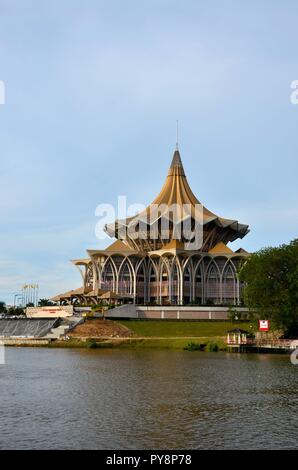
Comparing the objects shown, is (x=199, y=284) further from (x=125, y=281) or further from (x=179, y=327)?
(x=179, y=327)

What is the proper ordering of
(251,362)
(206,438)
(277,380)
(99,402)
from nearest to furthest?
(206,438) → (99,402) → (277,380) → (251,362)

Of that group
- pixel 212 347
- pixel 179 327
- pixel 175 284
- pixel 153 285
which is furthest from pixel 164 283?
pixel 212 347

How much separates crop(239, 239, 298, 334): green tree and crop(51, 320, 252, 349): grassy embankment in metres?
6.00

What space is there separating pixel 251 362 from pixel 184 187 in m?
73.8

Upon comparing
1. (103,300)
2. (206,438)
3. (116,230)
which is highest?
(116,230)

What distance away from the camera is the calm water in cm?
1841

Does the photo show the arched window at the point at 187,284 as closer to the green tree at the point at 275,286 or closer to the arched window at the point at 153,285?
the arched window at the point at 153,285

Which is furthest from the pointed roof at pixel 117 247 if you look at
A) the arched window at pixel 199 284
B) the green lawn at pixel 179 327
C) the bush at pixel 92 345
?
the bush at pixel 92 345

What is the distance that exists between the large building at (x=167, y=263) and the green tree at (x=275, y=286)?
39.1 m

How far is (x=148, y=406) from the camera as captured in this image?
962 inches

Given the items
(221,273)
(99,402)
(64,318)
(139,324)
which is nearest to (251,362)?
(99,402)

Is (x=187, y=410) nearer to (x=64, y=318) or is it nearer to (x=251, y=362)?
(x=251, y=362)

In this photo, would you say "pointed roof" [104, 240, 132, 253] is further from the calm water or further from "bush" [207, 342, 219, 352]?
the calm water

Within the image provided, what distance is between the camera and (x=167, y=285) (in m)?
108
